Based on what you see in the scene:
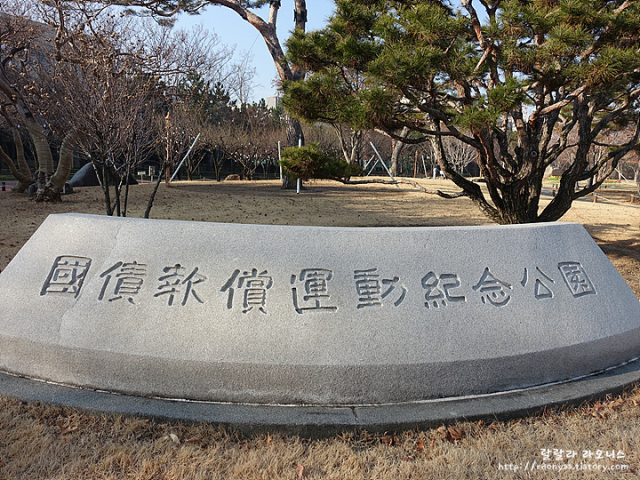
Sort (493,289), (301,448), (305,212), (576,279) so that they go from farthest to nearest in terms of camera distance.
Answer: (305,212), (576,279), (493,289), (301,448)

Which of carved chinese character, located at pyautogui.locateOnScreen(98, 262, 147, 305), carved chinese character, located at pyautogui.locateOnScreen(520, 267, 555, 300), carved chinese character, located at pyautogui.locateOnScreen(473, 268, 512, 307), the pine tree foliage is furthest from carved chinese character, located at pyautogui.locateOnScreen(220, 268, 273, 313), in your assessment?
the pine tree foliage

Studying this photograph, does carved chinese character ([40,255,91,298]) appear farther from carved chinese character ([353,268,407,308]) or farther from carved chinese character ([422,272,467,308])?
carved chinese character ([422,272,467,308])

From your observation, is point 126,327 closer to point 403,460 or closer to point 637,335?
point 403,460

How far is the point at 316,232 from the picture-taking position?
2.75 m

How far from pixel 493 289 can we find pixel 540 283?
1.13ft

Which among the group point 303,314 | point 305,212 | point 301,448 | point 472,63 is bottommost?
point 305,212

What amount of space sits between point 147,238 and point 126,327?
0.57 meters

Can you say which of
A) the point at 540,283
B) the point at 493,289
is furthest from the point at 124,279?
the point at 540,283

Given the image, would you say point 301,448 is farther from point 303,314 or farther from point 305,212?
point 305,212

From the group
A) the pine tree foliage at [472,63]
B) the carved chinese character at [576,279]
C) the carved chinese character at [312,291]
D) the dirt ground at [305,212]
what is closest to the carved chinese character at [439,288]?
the carved chinese character at [312,291]

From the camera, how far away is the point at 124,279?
2.62 m

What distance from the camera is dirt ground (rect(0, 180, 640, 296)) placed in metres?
7.57

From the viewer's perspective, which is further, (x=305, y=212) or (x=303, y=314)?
(x=305, y=212)

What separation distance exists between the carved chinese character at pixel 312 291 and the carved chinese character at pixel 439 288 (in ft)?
1.81
